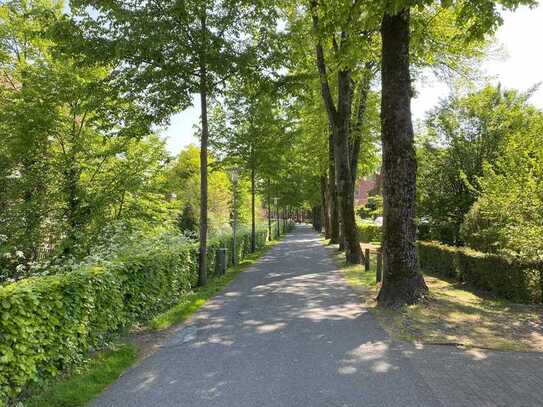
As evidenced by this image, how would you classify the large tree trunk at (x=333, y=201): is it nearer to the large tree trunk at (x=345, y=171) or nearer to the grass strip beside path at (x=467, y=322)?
the large tree trunk at (x=345, y=171)

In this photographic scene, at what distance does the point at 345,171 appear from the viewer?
685 inches

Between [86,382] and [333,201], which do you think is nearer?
[86,382]

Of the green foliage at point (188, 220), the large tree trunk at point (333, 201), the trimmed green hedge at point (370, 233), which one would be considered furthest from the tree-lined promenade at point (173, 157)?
the trimmed green hedge at point (370, 233)

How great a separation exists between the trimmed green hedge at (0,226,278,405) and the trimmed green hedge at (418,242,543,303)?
23.6 feet

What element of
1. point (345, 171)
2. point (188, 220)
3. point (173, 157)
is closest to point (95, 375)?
point (173, 157)

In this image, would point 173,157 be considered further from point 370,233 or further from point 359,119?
point 370,233

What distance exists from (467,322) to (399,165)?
10.5ft

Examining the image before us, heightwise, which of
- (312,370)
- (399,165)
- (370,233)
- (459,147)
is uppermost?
(459,147)

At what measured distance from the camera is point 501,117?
15648mm

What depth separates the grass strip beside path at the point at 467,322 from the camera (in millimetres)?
6578

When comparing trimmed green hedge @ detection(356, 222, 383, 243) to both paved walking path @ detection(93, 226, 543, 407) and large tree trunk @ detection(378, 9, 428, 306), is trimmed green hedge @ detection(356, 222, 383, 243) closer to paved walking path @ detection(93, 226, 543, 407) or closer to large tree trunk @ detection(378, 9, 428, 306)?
large tree trunk @ detection(378, 9, 428, 306)

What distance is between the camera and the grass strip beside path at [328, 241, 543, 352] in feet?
21.6

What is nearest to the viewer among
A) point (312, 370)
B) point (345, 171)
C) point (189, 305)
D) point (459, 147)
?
point (312, 370)

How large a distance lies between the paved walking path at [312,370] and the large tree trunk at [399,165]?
138 centimetres
